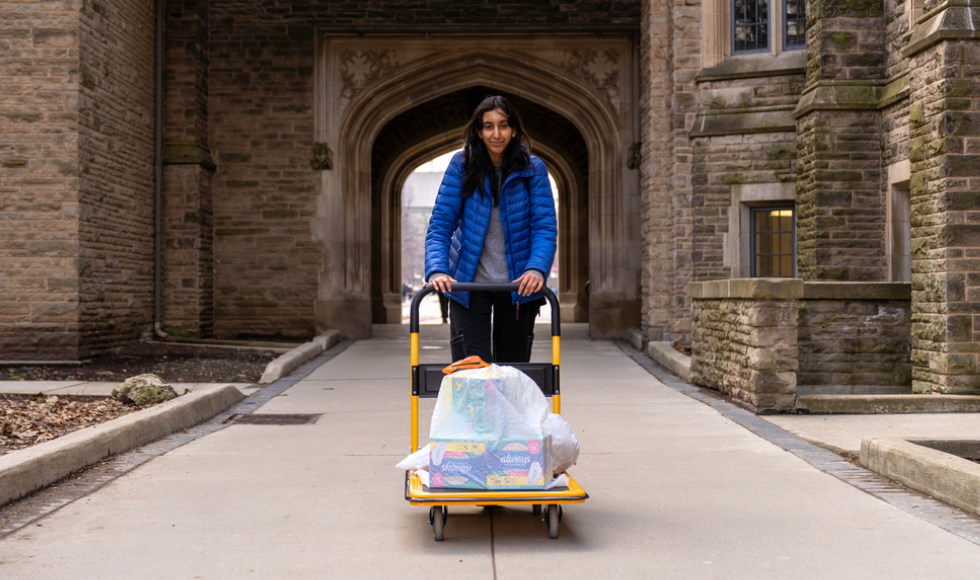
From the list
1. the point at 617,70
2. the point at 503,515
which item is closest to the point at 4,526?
Answer: the point at 503,515

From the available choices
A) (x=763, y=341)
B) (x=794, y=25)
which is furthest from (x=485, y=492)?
(x=794, y=25)

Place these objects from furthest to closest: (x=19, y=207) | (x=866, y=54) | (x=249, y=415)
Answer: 1. (x=19, y=207)
2. (x=866, y=54)
3. (x=249, y=415)

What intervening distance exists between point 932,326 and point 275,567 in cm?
646

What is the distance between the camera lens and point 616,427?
6.43 metres

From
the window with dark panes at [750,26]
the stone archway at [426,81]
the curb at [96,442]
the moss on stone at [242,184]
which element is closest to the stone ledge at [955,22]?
the window with dark panes at [750,26]

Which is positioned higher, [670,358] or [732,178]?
[732,178]

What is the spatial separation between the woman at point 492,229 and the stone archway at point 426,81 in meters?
12.0

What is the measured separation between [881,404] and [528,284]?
14.8ft

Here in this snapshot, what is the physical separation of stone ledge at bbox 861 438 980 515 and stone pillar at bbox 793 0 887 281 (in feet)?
17.8

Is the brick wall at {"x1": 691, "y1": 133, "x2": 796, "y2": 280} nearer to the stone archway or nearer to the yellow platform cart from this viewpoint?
the stone archway

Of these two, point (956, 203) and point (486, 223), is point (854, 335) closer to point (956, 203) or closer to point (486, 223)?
point (956, 203)

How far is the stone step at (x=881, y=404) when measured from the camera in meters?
6.94

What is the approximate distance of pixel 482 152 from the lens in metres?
3.87

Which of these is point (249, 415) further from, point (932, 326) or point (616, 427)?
point (932, 326)
